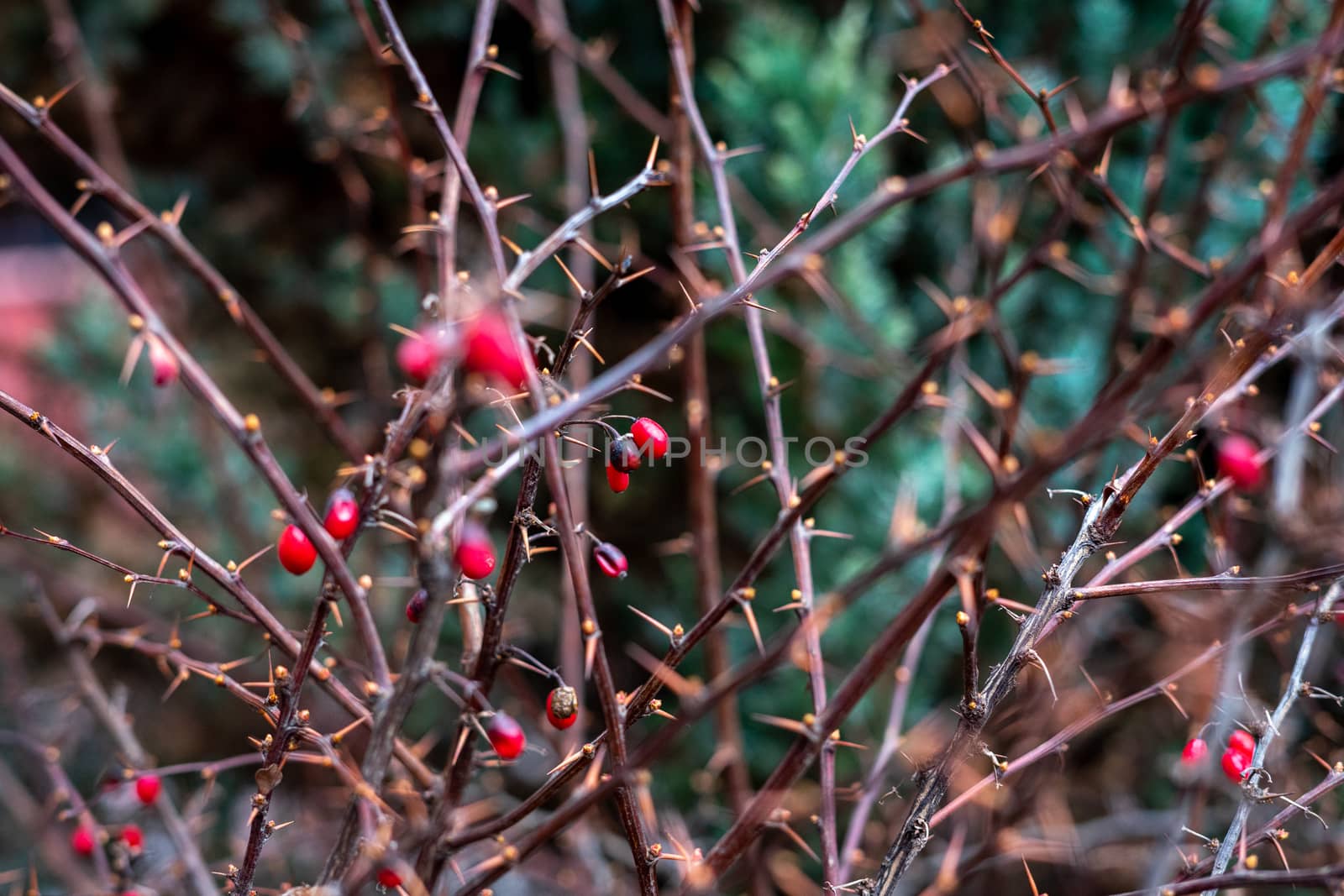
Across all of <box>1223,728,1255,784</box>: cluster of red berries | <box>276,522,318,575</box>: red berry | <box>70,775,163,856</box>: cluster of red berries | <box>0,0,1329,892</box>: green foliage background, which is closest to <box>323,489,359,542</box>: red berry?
<box>276,522,318,575</box>: red berry

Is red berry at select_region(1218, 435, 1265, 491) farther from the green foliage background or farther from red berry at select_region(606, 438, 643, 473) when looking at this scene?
the green foliage background

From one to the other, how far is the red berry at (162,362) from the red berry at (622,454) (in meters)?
0.36

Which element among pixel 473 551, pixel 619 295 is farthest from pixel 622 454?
pixel 619 295

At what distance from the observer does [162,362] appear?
27.6 inches

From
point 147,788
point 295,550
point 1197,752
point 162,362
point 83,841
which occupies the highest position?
point 162,362

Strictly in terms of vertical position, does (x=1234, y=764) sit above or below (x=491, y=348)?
below

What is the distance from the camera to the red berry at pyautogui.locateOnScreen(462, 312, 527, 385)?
1.81 feet

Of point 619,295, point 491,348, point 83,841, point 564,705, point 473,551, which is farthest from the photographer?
point 619,295

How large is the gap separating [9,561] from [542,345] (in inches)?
73.1

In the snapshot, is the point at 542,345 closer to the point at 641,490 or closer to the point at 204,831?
the point at 641,490

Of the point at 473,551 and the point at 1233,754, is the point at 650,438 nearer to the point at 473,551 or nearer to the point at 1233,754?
the point at 473,551

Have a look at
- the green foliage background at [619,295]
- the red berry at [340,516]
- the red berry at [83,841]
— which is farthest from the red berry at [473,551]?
the green foliage background at [619,295]

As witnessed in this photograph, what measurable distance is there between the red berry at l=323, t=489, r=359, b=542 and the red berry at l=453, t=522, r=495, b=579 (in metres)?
0.12

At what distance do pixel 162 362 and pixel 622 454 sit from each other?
0.38 meters
